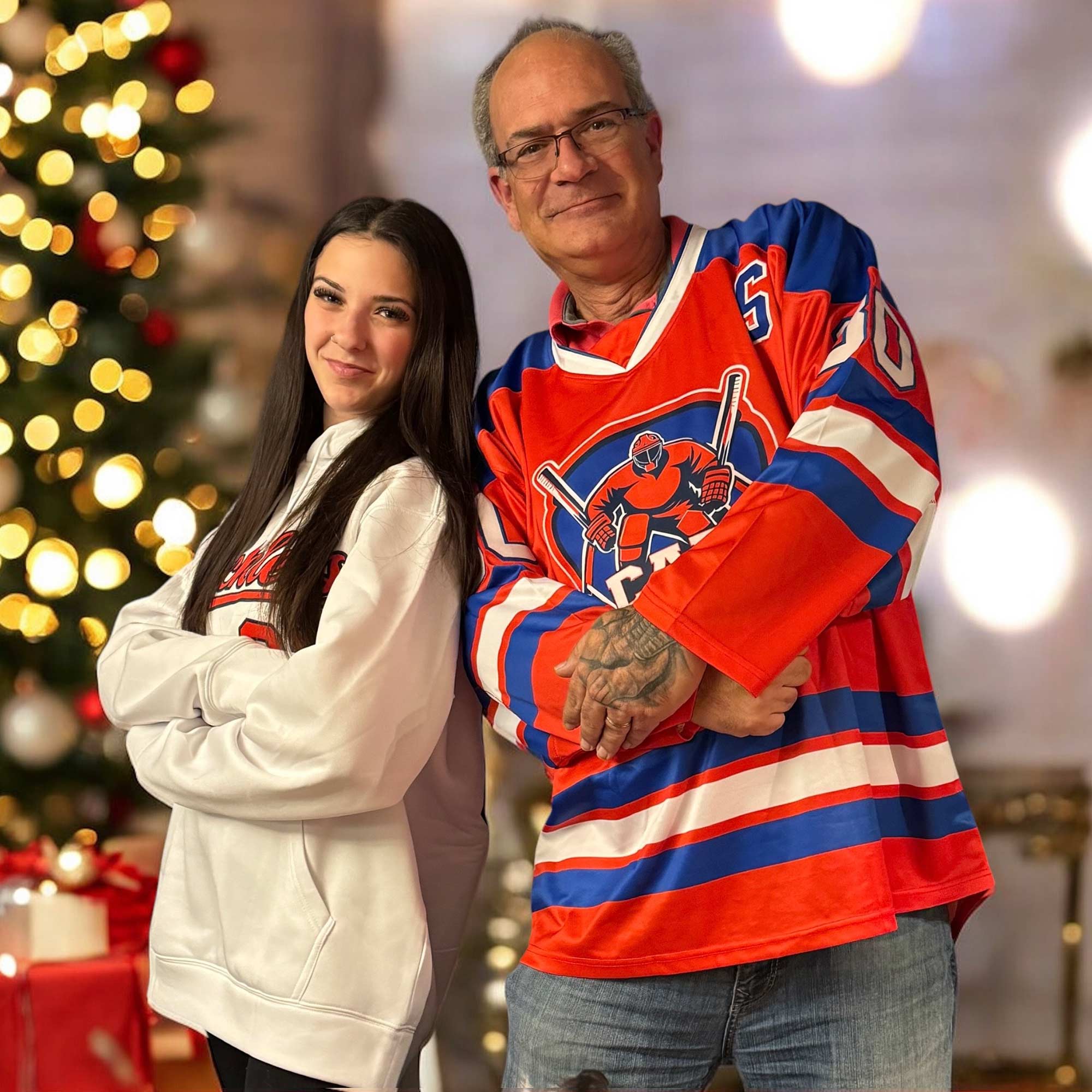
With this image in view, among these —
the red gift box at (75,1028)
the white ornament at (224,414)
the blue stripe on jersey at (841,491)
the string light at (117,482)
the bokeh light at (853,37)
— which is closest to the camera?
the blue stripe on jersey at (841,491)

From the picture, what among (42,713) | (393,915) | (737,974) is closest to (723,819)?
(737,974)

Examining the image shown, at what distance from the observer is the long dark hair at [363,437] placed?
1.49 metres

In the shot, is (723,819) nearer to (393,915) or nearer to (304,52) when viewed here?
(393,915)

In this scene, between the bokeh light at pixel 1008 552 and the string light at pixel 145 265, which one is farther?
the bokeh light at pixel 1008 552

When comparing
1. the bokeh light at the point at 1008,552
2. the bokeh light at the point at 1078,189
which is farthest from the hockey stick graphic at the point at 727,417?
the bokeh light at the point at 1078,189

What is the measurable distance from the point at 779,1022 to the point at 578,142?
100 centimetres

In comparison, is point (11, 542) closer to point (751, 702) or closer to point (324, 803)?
point (324, 803)

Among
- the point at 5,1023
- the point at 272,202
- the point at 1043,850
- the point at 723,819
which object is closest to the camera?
the point at 723,819

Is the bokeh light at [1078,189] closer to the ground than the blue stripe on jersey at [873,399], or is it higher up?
higher up

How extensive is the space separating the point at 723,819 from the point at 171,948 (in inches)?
28.0

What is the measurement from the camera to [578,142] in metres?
1.46

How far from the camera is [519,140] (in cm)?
148

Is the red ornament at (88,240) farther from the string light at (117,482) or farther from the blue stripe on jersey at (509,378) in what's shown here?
the blue stripe on jersey at (509,378)

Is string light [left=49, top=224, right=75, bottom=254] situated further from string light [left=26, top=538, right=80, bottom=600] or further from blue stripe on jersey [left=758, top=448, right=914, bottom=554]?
blue stripe on jersey [left=758, top=448, right=914, bottom=554]
